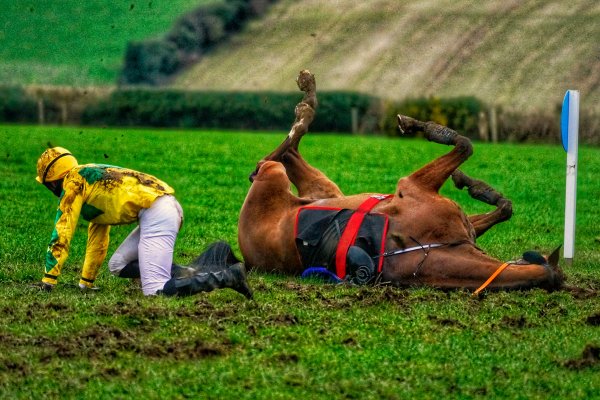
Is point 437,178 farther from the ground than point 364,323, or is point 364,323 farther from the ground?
point 437,178

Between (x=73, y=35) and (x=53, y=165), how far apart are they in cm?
2523

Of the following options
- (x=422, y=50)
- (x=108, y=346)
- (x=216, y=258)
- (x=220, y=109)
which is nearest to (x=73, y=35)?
(x=220, y=109)

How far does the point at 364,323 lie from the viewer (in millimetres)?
7395

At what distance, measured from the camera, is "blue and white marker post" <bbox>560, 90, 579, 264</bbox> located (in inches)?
427

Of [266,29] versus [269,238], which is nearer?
[269,238]

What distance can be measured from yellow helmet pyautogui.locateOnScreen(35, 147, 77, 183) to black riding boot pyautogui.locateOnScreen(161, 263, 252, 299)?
112cm

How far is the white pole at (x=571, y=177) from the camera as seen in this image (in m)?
10.8

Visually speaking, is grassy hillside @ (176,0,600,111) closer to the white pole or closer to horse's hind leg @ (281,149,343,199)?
the white pole

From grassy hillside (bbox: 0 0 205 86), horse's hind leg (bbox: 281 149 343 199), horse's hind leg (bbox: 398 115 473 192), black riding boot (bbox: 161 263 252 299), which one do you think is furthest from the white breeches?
grassy hillside (bbox: 0 0 205 86)

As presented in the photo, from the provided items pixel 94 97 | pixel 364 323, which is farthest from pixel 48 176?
pixel 94 97

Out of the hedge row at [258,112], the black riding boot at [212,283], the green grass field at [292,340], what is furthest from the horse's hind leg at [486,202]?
the hedge row at [258,112]

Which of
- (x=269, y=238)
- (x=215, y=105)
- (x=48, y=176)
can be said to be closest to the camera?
(x=48, y=176)

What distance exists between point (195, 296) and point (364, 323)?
1.44 metres

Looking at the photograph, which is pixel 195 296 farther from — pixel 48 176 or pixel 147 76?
pixel 147 76
